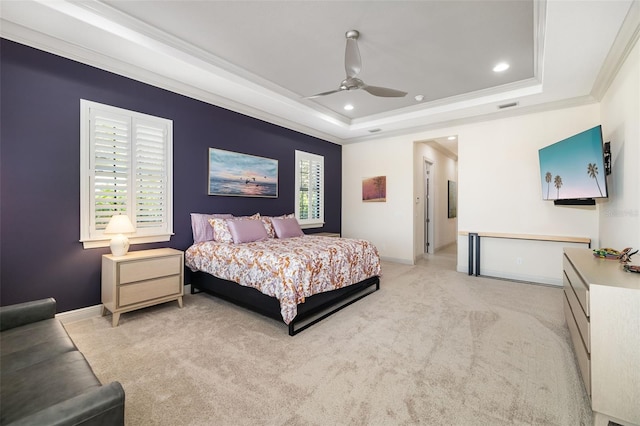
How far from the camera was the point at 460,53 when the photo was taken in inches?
126

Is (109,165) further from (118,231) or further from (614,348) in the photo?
(614,348)

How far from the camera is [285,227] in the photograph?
441 centimetres

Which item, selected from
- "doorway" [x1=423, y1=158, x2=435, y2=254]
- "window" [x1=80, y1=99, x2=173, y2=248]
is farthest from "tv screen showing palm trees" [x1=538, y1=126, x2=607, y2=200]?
"window" [x1=80, y1=99, x2=173, y2=248]

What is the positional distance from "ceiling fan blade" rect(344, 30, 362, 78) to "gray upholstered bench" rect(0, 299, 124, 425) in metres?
3.04

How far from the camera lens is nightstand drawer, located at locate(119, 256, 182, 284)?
9.36 ft

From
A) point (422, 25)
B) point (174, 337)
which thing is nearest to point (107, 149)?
point (174, 337)

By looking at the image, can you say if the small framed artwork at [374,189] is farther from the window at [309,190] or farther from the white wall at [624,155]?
the white wall at [624,155]

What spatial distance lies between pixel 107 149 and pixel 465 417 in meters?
4.11

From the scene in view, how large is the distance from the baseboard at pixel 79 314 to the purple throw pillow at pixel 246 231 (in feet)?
5.43

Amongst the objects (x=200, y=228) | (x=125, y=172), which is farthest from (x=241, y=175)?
(x=125, y=172)

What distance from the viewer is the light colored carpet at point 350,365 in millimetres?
1653

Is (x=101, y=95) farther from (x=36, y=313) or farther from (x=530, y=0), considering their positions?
(x=530, y=0)

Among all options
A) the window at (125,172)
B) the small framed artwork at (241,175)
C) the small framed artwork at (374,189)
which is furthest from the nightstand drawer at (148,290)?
the small framed artwork at (374,189)

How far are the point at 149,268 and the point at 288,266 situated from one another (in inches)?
63.6
